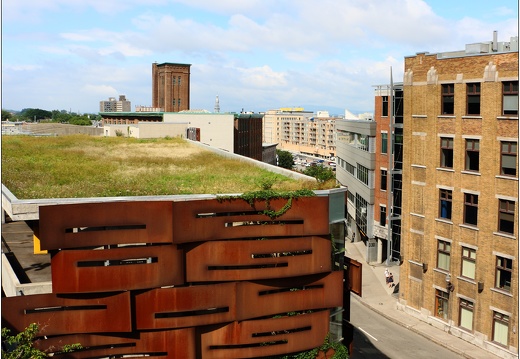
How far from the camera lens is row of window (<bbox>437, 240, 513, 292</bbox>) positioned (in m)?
34.2

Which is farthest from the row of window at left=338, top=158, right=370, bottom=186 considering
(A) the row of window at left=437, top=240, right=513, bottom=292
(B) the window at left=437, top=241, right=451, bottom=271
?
(A) the row of window at left=437, top=240, right=513, bottom=292

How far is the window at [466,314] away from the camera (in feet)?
121

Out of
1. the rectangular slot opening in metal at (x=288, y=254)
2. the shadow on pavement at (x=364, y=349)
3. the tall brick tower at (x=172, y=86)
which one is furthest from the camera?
the tall brick tower at (x=172, y=86)

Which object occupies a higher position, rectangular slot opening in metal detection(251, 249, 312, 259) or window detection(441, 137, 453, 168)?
window detection(441, 137, 453, 168)

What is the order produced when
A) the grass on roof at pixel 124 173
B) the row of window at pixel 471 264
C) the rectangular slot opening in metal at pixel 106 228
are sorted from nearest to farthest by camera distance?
1. the rectangular slot opening in metal at pixel 106 228
2. the grass on roof at pixel 124 173
3. the row of window at pixel 471 264

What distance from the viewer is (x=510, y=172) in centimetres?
3416

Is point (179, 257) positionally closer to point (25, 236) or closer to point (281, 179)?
point (281, 179)

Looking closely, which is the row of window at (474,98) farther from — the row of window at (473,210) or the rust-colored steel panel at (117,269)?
the rust-colored steel panel at (117,269)

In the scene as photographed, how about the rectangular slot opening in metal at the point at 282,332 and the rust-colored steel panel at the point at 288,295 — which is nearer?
the rust-colored steel panel at the point at 288,295

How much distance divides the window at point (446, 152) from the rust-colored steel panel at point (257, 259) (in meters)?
18.9

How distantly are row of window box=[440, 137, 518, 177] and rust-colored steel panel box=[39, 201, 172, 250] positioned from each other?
74.2 ft

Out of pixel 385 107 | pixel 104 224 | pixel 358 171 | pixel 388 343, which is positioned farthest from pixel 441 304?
pixel 104 224

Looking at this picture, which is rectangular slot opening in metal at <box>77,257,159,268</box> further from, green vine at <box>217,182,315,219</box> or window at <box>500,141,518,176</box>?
window at <box>500,141,518,176</box>

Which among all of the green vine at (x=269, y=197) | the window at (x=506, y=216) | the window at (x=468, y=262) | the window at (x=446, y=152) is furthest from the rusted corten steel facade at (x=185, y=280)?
→ the window at (x=446, y=152)
